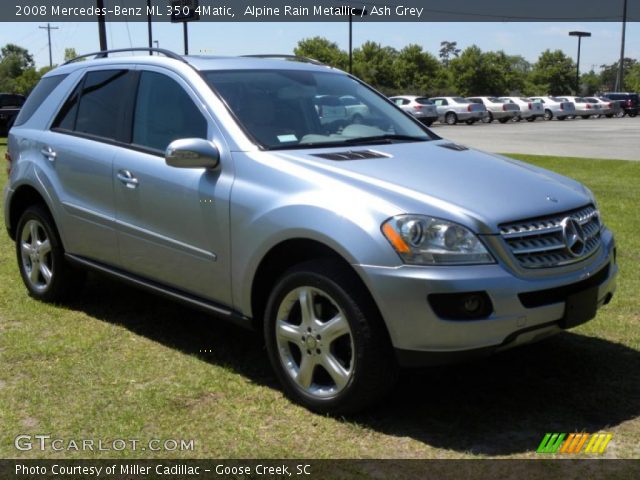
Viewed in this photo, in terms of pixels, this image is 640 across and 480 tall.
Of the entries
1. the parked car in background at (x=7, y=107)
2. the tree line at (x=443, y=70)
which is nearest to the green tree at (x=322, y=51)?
the tree line at (x=443, y=70)

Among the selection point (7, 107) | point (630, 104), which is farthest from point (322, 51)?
point (7, 107)

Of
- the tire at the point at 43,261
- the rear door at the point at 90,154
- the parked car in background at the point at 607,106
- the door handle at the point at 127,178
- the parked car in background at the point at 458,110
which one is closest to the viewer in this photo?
the door handle at the point at 127,178

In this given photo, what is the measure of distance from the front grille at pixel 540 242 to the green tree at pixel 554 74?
104467 millimetres

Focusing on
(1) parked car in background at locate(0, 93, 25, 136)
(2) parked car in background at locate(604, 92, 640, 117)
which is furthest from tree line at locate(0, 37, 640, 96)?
(1) parked car in background at locate(0, 93, 25, 136)

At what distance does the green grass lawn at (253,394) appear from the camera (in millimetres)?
3580

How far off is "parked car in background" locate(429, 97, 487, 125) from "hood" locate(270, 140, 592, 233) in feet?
130

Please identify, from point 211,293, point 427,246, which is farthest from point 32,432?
point 427,246

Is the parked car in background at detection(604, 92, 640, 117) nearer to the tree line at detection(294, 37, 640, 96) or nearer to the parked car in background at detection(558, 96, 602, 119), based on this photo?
the parked car in background at detection(558, 96, 602, 119)

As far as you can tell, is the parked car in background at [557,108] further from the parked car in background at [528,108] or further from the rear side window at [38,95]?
the rear side window at [38,95]

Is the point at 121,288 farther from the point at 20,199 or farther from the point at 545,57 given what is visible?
the point at 545,57

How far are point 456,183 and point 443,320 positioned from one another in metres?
0.74

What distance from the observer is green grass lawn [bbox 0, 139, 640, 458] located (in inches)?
141

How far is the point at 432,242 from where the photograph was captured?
3441 mm

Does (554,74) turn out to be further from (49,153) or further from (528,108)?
(49,153)
